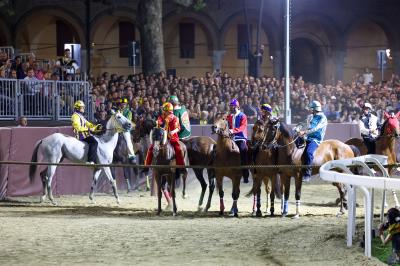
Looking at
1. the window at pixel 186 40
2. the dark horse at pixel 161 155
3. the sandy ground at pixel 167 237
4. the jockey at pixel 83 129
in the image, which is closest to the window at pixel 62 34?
the window at pixel 186 40

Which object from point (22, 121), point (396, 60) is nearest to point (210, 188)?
point (22, 121)

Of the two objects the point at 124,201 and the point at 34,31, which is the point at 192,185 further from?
the point at 34,31

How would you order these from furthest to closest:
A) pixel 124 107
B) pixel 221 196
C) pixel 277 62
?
pixel 277 62
pixel 124 107
pixel 221 196

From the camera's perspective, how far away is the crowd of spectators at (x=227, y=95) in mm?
27812

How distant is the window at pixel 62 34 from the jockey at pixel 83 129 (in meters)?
24.5

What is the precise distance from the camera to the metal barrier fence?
2606 centimetres

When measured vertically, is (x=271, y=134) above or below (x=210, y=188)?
above

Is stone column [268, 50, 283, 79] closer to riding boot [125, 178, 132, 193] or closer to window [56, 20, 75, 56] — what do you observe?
window [56, 20, 75, 56]

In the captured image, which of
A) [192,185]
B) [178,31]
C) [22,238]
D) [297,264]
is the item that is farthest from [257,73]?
[297,264]

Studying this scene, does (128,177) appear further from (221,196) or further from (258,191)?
(258,191)

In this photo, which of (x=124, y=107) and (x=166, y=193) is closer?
(x=166, y=193)

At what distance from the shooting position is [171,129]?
20.0 metres

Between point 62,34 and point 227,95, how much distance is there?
1899 centimetres

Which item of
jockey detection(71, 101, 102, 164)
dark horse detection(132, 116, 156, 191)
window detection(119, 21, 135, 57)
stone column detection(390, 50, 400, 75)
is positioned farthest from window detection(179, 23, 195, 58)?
jockey detection(71, 101, 102, 164)
